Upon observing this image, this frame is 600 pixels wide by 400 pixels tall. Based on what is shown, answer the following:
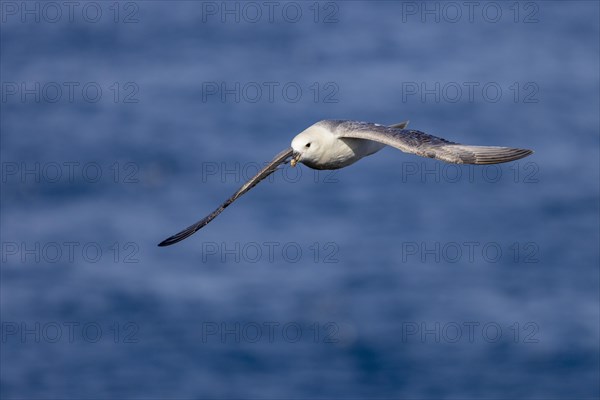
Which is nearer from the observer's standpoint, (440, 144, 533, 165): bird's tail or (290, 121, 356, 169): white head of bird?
(440, 144, 533, 165): bird's tail

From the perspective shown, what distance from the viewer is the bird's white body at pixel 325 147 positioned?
20344 mm

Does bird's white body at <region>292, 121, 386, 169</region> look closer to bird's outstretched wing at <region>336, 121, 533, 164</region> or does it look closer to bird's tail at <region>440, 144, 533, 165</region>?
bird's outstretched wing at <region>336, 121, 533, 164</region>

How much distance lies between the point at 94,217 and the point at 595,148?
80.7ft

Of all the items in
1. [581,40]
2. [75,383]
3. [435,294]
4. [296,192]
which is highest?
[581,40]

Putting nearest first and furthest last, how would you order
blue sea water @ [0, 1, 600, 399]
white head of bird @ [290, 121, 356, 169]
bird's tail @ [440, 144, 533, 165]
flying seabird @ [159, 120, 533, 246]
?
1. bird's tail @ [440, 144, 533, 165]
2. flying seabird @ [159, 120, 533, 246]
3. white head of bird @ [290, 121, 356, 169]
4. blue sea water @ [0, 1, 600, 399]

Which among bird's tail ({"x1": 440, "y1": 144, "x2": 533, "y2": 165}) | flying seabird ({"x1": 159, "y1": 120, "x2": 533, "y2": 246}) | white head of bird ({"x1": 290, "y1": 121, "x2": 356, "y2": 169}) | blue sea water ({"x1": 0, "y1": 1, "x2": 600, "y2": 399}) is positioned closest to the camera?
bird's tail ({"x1": 440, "y1": 144, "x2": 533, "y2": 165})

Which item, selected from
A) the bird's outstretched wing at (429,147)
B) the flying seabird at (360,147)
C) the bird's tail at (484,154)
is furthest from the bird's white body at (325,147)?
the bird's tail at (484,154)

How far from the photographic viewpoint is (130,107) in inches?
2906

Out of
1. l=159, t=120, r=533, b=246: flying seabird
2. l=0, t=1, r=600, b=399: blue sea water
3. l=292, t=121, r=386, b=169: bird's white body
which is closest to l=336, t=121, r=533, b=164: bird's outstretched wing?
l=159, t=120, r=533, b=246: flying seabird

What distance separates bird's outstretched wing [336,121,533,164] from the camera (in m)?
19.2

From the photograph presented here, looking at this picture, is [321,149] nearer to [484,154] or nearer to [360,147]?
[360,147]

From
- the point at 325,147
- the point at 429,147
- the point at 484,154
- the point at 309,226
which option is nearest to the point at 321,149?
the point at 325,147

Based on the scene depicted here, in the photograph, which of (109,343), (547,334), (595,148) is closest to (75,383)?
(109,343)

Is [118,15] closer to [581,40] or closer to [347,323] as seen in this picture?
[581,40]
